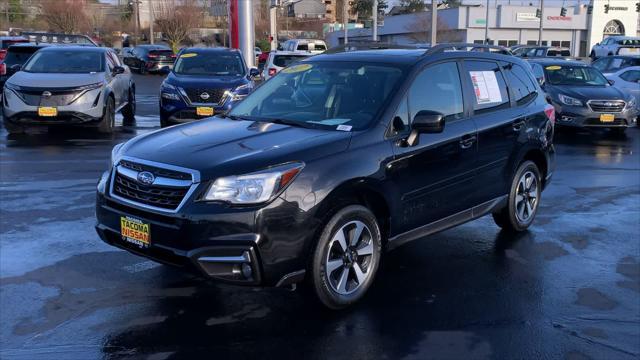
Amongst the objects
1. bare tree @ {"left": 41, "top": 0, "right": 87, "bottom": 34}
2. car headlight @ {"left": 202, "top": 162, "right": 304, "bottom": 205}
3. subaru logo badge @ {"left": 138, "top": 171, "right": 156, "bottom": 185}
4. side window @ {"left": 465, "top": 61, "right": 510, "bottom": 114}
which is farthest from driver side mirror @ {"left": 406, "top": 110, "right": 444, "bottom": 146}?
bare tree @ {"left": 41, "top": 0, "right": 87, "bottom": 34}

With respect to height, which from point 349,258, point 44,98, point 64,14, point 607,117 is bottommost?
point 607,117

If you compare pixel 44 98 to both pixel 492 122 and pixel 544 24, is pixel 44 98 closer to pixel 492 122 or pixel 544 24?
pixel 492 122

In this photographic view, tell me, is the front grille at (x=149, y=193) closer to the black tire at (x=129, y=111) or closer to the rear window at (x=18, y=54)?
the black tire at (x=129, y=111)

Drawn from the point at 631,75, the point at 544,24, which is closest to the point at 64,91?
the point at 631,75

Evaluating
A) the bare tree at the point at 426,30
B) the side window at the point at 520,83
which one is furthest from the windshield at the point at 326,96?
the bare tree at the point at 426,30

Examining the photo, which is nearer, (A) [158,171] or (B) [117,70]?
(A) [158,171]

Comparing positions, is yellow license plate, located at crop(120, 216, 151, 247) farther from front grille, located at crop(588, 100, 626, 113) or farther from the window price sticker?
front grille, located at crop(588, 100, 626, 113)

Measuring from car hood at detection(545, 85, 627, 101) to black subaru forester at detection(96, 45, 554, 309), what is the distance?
28.7 ft

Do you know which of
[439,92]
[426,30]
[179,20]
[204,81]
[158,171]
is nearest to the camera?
[158,171]

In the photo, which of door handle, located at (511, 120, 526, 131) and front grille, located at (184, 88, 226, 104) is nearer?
door handle, located at (511, 120, 526, 131)

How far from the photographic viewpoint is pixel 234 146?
4465 mm

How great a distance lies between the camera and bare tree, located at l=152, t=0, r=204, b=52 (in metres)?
62.4

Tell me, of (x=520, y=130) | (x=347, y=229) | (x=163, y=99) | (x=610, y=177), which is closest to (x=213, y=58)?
(x=163, y=99)

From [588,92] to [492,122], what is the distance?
9796mm
